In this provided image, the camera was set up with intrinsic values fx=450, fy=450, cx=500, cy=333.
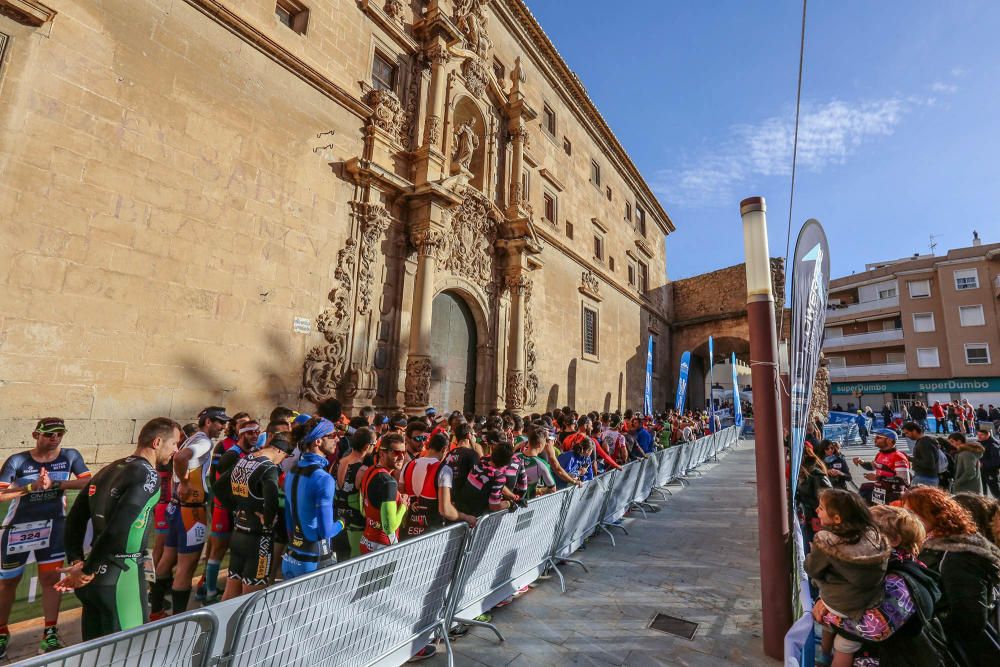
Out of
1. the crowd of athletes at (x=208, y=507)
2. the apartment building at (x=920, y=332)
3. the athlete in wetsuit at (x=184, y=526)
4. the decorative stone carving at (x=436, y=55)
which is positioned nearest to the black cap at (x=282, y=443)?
the crowd of athletes at (x=208, y=507)

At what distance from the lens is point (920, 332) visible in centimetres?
3303

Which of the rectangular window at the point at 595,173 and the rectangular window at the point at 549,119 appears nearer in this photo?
the rectangular window at the point at 549,119

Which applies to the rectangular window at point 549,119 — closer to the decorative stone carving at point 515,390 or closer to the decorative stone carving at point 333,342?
the decorative stone carving at point 515,390

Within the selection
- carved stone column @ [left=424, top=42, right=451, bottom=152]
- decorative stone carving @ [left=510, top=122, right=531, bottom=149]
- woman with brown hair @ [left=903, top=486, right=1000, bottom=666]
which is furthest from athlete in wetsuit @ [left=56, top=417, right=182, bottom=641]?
decorative stone carving @ [left=510, top=122, right=531, bottom=149]

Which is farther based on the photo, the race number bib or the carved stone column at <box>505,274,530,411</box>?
the carved stone column at <box>505,274,530,411</box>

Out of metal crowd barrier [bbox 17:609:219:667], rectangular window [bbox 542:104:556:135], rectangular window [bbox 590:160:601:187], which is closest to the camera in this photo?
metal crowd barrier [bbox 17:609:219:667]

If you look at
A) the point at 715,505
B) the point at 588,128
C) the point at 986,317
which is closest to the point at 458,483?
the point at 715,505

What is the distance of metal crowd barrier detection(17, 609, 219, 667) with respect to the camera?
1552 millimetres

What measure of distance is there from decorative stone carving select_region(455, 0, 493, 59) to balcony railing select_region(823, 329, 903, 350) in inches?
1389

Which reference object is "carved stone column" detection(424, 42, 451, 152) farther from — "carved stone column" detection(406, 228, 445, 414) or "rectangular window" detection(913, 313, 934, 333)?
"rectangular window" detection(913, 313, 934, 333)

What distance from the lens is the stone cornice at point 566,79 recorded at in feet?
51.1

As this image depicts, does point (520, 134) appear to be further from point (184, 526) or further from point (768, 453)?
point (184, 526)

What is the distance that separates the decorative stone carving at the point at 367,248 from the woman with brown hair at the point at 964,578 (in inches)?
344

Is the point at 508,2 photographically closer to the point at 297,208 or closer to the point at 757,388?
the point at 297,208
